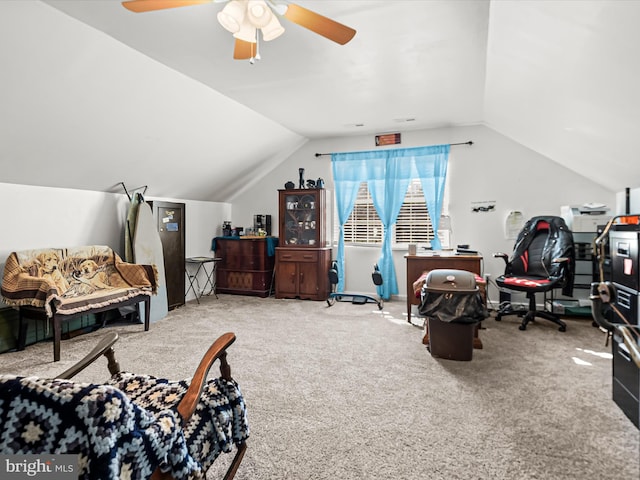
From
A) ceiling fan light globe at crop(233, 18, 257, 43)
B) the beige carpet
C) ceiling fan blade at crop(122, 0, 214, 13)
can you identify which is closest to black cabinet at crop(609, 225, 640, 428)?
the beige carpet

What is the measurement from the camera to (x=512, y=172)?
4.99 metres

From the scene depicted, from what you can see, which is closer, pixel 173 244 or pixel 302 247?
pixel 173 244

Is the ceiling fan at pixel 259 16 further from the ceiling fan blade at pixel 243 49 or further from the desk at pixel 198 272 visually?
the desk at pixel 198 272

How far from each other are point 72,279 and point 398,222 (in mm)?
4306

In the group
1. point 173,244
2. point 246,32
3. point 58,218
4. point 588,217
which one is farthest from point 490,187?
point 58,218

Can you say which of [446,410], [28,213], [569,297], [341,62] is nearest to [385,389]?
[446,410]

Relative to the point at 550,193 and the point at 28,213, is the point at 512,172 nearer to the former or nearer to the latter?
the point at 550,193

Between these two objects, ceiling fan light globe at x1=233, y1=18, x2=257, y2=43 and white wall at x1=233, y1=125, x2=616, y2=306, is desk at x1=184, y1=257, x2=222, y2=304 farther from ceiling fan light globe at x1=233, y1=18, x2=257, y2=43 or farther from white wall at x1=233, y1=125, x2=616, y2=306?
ceiling fan light globe at x1=233, y1=18, x2=257, y2=43

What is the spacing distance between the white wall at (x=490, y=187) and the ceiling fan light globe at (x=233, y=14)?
3.96 metres

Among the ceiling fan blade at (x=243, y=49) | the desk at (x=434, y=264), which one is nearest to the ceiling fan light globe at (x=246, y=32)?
the ceiling fan blade at (x=243, y=49)

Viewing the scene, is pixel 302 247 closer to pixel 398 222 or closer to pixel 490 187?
pixel 398 222

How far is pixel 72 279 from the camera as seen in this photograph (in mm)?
3748

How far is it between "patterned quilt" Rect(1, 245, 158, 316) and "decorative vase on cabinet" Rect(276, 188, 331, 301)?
2.10 m

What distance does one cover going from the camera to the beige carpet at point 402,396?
178 cm
